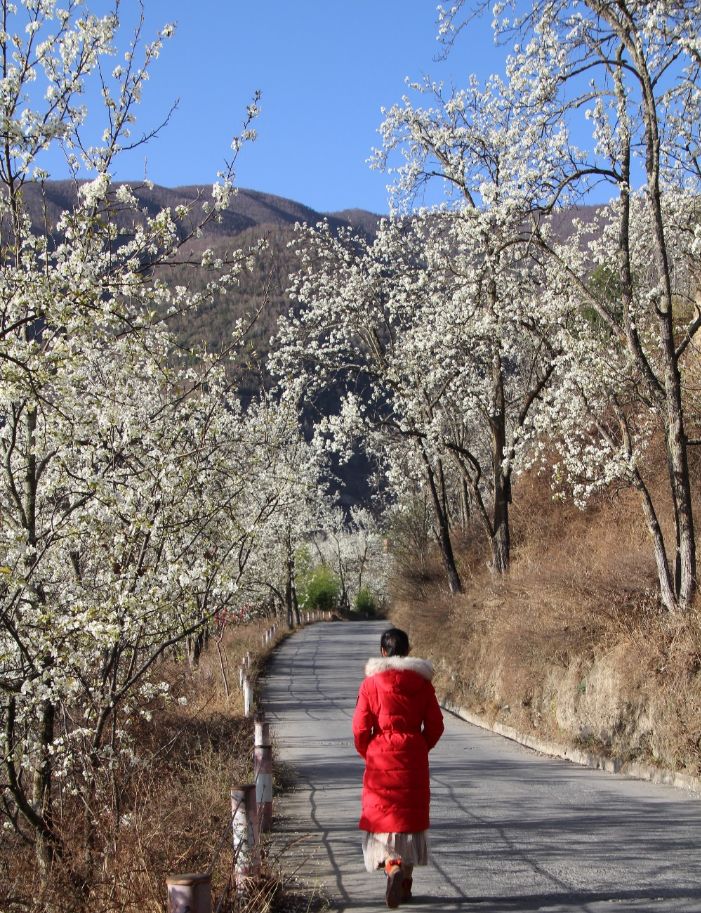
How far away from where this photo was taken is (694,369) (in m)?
20.3

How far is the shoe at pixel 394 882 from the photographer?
6094mm

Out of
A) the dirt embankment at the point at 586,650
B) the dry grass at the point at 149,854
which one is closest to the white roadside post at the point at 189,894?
the dry grass at the point at 149,854

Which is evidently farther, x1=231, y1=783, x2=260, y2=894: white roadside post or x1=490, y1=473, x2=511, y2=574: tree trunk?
x1=490, y1=473, x2=511, y2=574: tree trunk

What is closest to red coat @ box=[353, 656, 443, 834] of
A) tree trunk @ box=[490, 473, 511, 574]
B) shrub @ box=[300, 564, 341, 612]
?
tree trunk @ box=[490, 473, 511, 574]

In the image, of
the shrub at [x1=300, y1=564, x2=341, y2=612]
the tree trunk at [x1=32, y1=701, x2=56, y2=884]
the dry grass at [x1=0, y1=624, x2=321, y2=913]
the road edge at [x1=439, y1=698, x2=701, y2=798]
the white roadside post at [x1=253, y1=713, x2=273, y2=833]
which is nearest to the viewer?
the dry grass at [x1=0, y1=624, x2=321, y2=913]

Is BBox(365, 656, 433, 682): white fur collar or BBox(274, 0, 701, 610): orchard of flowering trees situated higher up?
BBox(274, 0, 701, 610): orchard of flowering trees

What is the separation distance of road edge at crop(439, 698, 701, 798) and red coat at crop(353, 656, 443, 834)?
16.9ft

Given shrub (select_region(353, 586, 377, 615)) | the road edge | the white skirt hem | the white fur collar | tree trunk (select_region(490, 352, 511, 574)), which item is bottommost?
shrub (select_region(353, 586, 377, 615))

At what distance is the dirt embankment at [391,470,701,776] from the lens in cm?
1134

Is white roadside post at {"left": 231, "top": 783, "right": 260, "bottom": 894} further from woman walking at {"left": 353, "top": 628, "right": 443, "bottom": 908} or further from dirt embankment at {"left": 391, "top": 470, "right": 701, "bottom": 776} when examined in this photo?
dirt embankment at {"left": 391, "top": 470, "right": 701, "bottom": 776}

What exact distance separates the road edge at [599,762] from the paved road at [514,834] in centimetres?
20

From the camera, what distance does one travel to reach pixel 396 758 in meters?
6.20

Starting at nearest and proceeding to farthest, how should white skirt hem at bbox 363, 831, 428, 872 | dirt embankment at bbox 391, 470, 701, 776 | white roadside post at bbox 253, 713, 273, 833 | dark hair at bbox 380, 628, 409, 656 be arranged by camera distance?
white skirt hem at bbox 363, 831, 428, 872
dark hair at bbox 380, 628, 409, 656
white roadside post at bbox 253, 713, 273, 833
dirt embankment at bbox 391, 470, 701, 776

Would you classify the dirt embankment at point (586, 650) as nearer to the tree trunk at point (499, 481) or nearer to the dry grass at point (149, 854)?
the tree trunk at point (499, 481)
